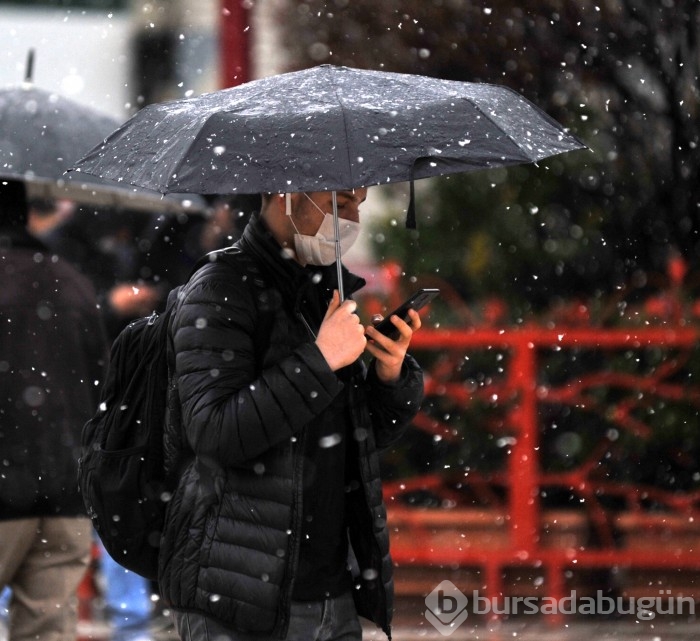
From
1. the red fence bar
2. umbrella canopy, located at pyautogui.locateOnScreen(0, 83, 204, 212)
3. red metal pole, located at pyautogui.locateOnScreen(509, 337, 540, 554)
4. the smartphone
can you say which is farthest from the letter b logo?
the smartphone

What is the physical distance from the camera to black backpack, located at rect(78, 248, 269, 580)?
3182mm

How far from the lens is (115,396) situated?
10.8ft

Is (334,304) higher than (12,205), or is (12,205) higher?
(334,304)

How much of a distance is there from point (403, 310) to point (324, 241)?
0.24 metres

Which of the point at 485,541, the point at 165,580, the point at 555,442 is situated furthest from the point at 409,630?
the point at 165,580

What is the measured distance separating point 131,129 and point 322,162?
0.67m

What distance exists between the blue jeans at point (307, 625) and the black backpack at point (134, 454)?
0.17m

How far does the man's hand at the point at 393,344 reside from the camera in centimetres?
330

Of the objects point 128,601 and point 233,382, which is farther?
point 128,601

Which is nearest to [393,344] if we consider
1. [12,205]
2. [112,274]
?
[12,205]

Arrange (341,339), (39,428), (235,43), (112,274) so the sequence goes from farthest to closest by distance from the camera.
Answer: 1. (235,43)
2. (112,274)
3. (39,428)
4. (341,339)

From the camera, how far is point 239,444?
9.86 ft

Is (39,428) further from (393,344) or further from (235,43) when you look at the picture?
(235,43)

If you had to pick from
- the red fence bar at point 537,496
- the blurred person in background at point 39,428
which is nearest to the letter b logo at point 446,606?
the red fence bar at point 537,496
